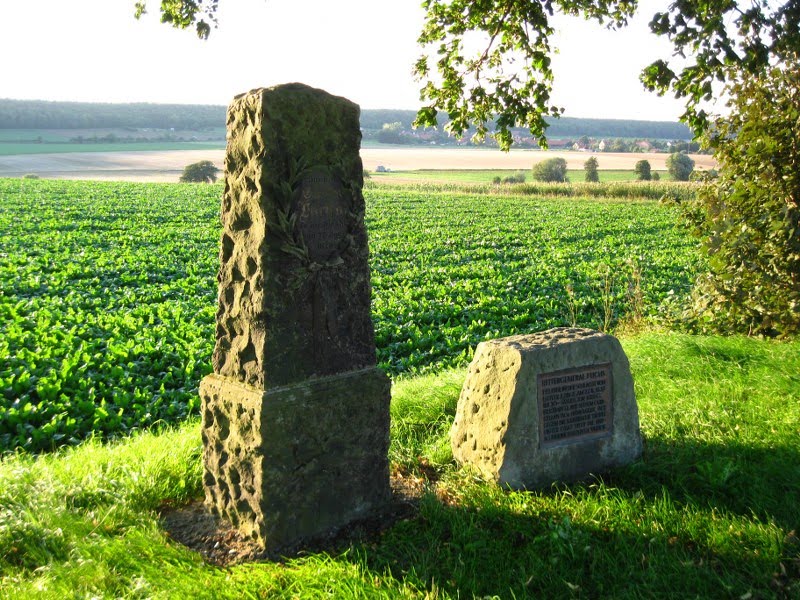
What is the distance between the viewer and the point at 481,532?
3916 mm

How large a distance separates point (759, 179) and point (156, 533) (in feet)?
24.9

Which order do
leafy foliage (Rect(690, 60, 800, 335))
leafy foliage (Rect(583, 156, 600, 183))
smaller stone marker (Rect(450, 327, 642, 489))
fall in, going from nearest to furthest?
1. smaller stone marker (Rect(450, 327, 642, 489))
2. leafy foliage (Rect(690, 60, 800, 335))
3. leafy foliage (Rect(583, 156, 600, 183))

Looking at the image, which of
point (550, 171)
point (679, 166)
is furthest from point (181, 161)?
point (679, 166)

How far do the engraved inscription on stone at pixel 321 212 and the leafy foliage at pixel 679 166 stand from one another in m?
64.8

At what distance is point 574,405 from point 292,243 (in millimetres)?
2276

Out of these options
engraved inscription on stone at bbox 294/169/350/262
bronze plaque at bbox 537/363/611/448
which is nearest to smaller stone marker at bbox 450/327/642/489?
bronze plaque at bbox 537/363/611/448

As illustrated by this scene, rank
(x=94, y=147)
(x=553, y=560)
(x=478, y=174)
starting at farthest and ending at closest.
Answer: (x=94, y=147)
(x=478, y=174)
(x=553, y=560)

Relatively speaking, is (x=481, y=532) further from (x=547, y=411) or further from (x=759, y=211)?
(x=759, y=211)

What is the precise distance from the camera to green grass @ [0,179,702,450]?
8.06 metres

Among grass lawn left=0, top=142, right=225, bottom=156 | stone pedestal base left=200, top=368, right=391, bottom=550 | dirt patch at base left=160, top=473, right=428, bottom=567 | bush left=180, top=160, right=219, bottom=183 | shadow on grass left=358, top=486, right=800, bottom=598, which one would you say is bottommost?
dirt patch at base left=160, top=473, right=428, bottom=567

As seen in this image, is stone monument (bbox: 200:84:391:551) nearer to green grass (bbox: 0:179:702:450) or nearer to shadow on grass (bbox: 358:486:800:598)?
shadow on grass (bbox: 358:486:800:598)

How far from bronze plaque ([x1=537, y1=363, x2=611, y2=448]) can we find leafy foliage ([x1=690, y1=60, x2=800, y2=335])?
4.13 meters

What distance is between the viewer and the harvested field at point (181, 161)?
243ft

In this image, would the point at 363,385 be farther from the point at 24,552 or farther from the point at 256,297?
the point at 24,552
